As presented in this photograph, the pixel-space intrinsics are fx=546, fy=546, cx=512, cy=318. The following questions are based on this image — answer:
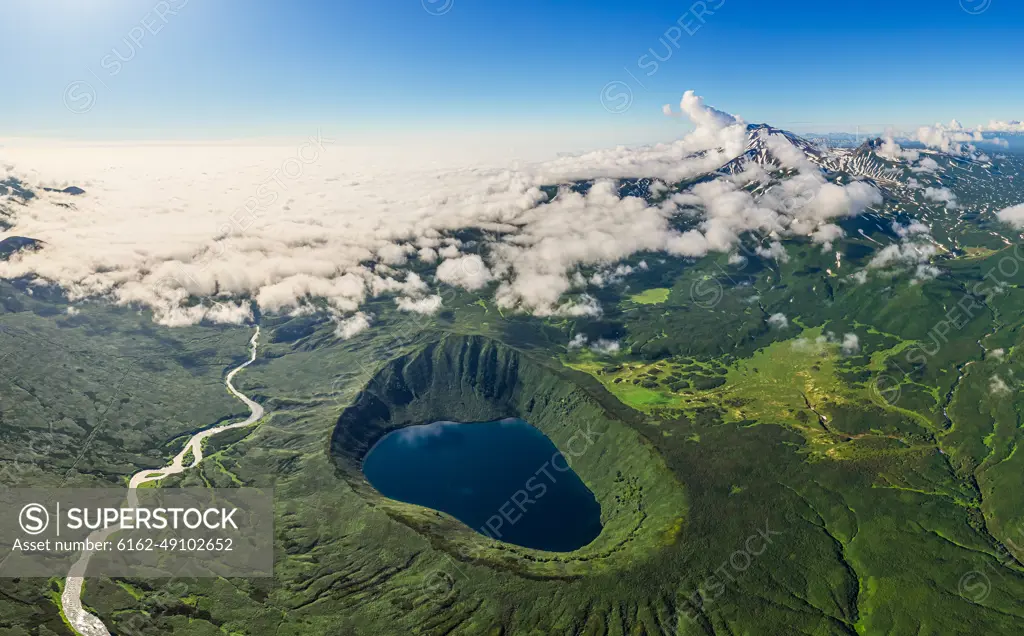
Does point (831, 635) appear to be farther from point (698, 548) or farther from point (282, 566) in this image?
point (282, 566)

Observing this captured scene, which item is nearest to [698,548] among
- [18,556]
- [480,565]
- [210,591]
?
[480,565]

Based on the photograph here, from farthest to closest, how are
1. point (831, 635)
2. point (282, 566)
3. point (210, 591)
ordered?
→ 1. point (282, 566)
2. point (210, 591)
3. point (831, 635)

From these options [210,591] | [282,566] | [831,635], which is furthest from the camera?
[282,566]

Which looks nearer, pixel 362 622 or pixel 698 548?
pixel 362 622

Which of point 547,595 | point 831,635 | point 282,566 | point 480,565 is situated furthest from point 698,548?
point 282,566

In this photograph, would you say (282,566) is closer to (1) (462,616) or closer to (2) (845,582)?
(1) (462,616)

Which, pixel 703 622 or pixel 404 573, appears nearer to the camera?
pixel 703 622

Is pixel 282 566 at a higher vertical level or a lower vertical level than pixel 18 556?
lower

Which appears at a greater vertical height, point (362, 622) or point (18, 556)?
point (18, 556)
